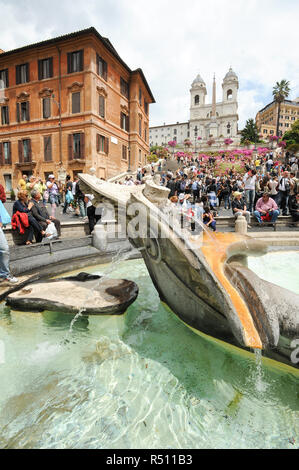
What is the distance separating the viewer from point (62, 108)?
77.5 feet

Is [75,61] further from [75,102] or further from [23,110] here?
[23,110]

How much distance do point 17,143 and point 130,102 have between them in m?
13.3

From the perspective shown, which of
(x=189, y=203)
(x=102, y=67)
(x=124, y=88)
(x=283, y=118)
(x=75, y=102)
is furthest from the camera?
(x=283, y=118)

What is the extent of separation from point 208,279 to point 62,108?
85.9ft

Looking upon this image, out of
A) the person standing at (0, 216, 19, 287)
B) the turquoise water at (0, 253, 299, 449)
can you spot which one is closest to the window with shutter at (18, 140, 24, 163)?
the person standing at (0, 216, 19, 287)

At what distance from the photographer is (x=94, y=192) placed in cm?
298

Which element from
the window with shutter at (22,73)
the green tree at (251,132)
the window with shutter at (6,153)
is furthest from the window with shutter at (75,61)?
the green tree at (251,132)

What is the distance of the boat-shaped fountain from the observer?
1.89m

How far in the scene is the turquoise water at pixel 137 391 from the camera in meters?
1.58

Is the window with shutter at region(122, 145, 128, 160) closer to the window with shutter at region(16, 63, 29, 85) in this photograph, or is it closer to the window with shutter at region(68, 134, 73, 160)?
the window with shutter at region(68, 134, 73, 160)

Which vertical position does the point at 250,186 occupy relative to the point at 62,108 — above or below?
below

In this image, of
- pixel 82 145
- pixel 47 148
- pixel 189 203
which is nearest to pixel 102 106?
pixel 82 145

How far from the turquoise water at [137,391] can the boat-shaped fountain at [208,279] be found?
0.26 metres

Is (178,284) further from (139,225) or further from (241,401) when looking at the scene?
(241,401)
